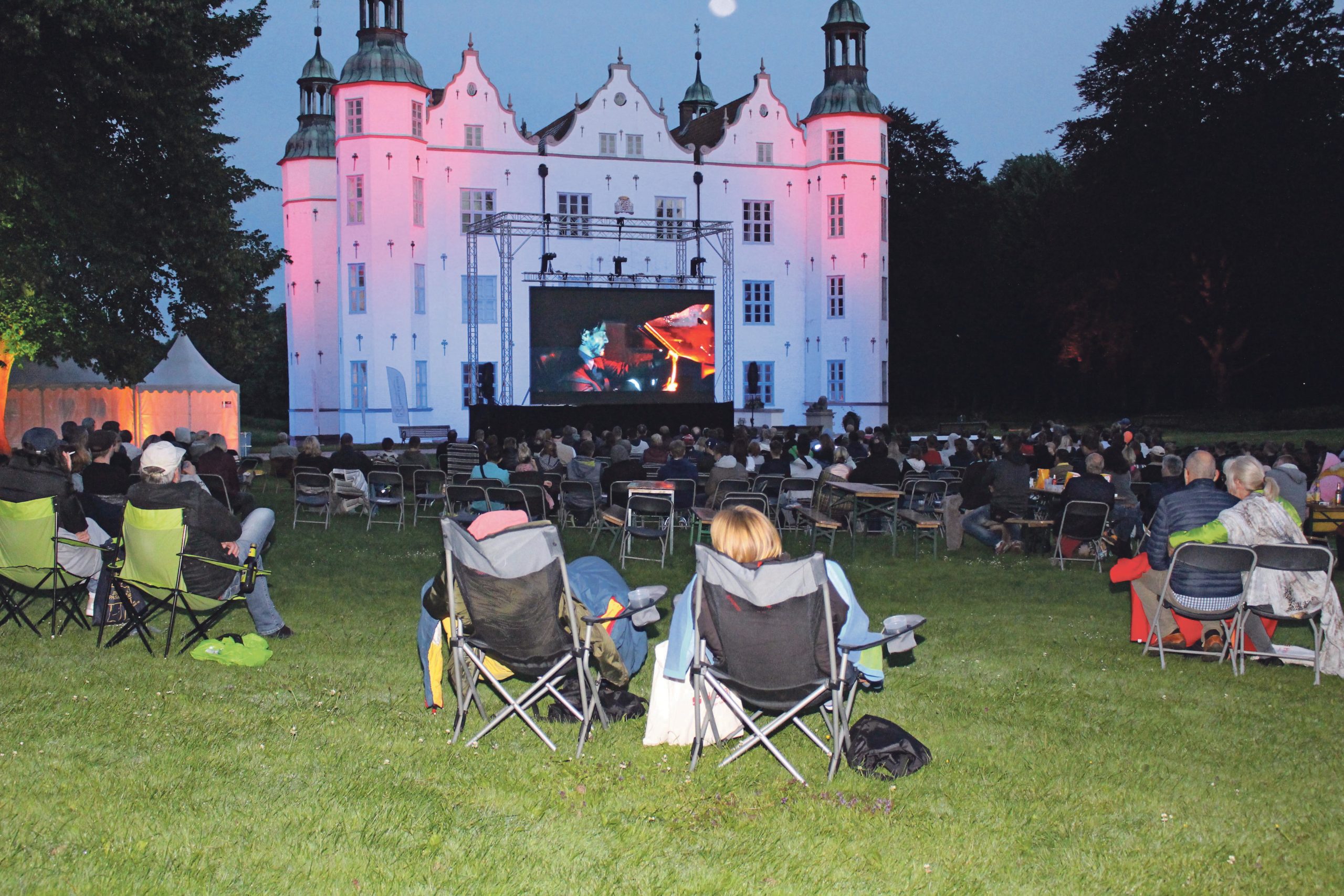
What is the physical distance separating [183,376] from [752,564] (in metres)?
21.4

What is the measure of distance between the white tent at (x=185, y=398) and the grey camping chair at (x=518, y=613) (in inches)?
777

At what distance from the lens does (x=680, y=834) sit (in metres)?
3.98

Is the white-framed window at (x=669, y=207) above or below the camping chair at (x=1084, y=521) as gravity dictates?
above

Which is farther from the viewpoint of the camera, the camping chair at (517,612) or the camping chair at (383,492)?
the camping chair at (383,492)

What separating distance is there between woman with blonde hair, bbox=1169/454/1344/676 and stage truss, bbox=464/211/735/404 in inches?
969

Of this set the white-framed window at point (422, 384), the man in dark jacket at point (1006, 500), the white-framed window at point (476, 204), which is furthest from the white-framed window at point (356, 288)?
the man in dark jacket at point (1006, 500)

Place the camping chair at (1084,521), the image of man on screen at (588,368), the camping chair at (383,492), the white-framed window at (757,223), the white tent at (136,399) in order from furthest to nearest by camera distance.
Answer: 1. the white-framed window at (757,223)
2. the image of man on screen at (588,368)
3. the white tent at (136,399)
4. the camping chair at (383,492)
5. the camping chair at (1084,521)

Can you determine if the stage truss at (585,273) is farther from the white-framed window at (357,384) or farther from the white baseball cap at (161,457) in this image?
the white baseball cap at (161,457)

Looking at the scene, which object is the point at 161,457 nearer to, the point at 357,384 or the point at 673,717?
the point at 673,717

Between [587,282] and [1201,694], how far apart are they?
2927 cm

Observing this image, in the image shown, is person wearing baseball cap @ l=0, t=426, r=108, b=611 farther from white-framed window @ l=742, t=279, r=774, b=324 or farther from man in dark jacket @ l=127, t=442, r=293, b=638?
white-framed window @ l=742, t=279, r=774, b=324

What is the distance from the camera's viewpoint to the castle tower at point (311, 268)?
124ft

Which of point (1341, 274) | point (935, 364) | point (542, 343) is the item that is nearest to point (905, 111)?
point (935, 364)

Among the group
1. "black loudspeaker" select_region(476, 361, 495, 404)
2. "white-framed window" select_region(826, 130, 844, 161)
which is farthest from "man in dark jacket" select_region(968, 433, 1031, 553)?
"white-framed window" select_region(826, 130, 844, 161)
